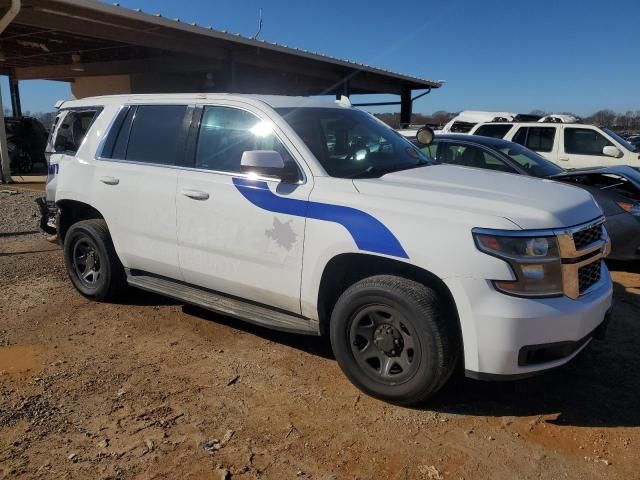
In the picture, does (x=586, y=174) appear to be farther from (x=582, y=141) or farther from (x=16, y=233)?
(x=16, y=233)

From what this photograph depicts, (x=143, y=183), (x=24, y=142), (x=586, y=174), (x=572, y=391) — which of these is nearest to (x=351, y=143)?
(x=143, y=183)

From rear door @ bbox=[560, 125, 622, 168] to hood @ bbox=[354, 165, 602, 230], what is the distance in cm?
709

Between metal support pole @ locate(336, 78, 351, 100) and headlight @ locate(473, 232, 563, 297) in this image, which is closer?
headlight @ locate(473, 232, 563, 297)

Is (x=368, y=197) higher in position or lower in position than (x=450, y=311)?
higher

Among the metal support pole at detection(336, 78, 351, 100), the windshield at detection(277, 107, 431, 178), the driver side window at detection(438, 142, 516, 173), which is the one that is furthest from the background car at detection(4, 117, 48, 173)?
the windshield at detection(277, 107, 431, 178)

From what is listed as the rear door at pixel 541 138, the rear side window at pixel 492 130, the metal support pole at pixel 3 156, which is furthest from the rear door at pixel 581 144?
the metal support pole at pixel 3 156

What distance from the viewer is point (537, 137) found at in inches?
412

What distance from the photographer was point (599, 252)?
3355 millimetres

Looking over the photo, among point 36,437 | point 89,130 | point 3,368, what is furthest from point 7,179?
point 36,437

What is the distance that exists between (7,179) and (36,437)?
13554 millimetres

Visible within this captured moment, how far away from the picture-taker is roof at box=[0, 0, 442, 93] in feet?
39.7

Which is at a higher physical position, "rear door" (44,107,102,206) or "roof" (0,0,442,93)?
"roof" (0,0,442,93)

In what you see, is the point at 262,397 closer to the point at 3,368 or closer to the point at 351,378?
the point at 351,378

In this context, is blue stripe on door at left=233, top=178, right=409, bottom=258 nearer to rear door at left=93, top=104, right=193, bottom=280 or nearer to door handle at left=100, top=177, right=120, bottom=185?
rear door at left=93, top=104, right=193, bottom=280
